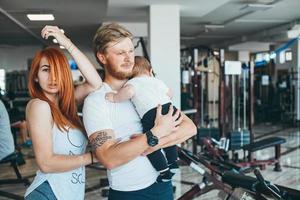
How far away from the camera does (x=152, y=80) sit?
5.16 ft

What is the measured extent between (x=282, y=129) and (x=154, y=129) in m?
10.2

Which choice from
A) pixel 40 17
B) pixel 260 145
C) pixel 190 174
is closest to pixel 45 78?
pixel 260 145

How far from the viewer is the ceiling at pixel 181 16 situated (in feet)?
24.8

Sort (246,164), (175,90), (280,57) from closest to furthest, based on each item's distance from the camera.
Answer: (246,164), (175,90), (280,57)

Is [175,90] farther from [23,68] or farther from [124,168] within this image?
[23,68]

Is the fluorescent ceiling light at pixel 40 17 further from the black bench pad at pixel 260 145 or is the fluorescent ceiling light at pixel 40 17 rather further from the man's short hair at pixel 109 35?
the man's short hair at pixel 109 35

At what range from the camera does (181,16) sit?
8.77m

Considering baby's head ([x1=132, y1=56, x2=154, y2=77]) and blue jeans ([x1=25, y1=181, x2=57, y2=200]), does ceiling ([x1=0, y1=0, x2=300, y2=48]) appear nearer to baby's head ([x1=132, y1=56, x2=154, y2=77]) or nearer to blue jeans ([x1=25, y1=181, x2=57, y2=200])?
baby's head ([x1=132, y1=56, x2=154, y2=77])

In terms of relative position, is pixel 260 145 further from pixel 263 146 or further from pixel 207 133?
pixel 207 133

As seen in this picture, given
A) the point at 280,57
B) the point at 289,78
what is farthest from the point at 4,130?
the point at 280,57

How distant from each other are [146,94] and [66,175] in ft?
1.41

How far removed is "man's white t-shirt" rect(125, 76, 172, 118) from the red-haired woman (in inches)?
10.1

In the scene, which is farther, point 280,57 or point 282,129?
point 280,57

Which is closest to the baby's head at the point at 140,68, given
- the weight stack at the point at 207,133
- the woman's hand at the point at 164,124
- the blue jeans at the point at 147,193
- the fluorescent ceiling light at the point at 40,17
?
the woman's hand at the point at 164,124
